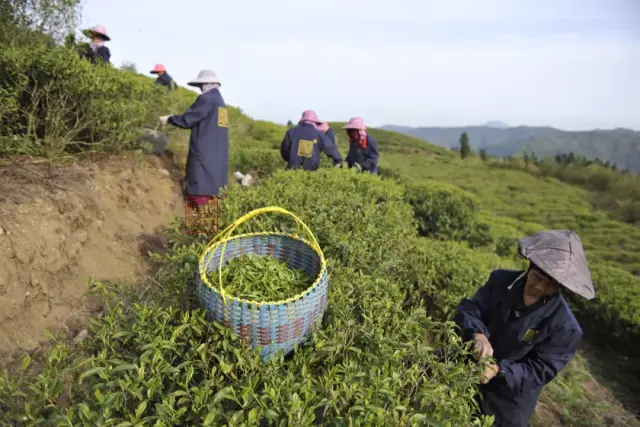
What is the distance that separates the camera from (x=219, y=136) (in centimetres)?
471

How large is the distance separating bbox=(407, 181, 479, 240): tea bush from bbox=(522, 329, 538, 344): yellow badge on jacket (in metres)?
4.14

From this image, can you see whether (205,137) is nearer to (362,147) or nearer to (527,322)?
(362,147)

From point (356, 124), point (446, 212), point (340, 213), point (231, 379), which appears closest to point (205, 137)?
point (340, 213)

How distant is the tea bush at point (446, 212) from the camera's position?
21.0ft

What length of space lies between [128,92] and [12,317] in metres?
3.24

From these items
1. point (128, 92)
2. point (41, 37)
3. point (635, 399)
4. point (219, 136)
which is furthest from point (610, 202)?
point (41, 37)

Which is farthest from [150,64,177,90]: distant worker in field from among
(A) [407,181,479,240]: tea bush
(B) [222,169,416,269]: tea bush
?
(A) [407,181,479,240]: tea bush

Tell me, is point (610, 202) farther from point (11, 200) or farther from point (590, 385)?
point (11, 200)

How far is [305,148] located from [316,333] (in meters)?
4.30

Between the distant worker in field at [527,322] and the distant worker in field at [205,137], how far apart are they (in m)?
3.37

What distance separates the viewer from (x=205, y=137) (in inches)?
182

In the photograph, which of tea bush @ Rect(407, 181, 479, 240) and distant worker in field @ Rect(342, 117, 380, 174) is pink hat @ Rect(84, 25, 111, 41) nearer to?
distant worker in field @ Rect(342, 117, 380, 174)

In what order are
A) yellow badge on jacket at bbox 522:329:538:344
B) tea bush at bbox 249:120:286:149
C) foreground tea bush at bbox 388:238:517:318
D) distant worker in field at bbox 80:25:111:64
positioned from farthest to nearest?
tea bush at bbox 249:120:286:149, distant worker in field at bbox 80:25:111:64, foreground tea bush at bbox 388:238:517:318, yellow badge on jacket at bbox 522:329:538:344

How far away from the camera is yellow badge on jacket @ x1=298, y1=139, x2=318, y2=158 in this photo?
18.9 feet
